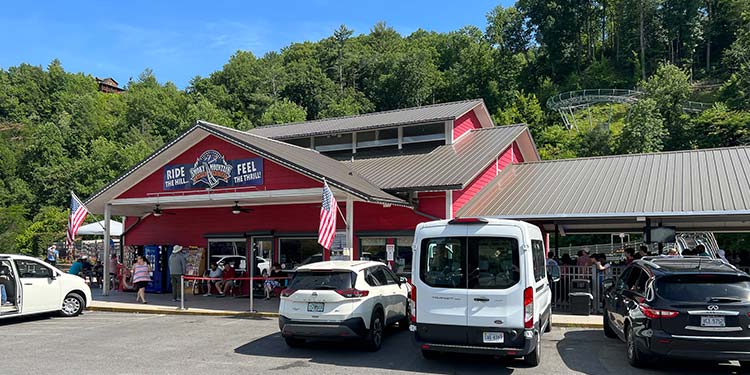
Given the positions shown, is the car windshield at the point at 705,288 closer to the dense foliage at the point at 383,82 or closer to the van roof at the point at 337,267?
the van roof at the point at 337,267

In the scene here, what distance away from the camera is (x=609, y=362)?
→ 9297 mm

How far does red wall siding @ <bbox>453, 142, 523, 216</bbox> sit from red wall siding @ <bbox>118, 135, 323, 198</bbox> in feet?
15.1

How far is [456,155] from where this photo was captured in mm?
20328

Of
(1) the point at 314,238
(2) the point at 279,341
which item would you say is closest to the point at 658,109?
(1) the point at 314,238

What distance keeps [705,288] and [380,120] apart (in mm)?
17090

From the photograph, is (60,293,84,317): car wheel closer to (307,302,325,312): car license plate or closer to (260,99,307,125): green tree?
(307,302,325,312): car license plate

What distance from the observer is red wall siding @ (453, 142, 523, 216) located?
58.9 feet

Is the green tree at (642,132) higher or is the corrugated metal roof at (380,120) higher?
the green tree at (642,132)

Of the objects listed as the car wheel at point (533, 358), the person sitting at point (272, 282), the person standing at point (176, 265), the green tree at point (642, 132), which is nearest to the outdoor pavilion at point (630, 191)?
the person sitting at point (272, 282)

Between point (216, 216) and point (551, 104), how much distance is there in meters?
50.0

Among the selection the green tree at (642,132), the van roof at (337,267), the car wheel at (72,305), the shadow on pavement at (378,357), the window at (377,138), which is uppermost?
the green tree at (642,132)

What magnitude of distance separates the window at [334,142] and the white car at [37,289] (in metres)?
11.2

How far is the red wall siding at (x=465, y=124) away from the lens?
22.6m

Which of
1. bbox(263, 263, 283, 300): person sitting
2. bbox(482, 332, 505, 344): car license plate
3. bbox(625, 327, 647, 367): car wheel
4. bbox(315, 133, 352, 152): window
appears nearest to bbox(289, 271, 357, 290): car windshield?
bbox(482, 332, 505, 344): car license plate
